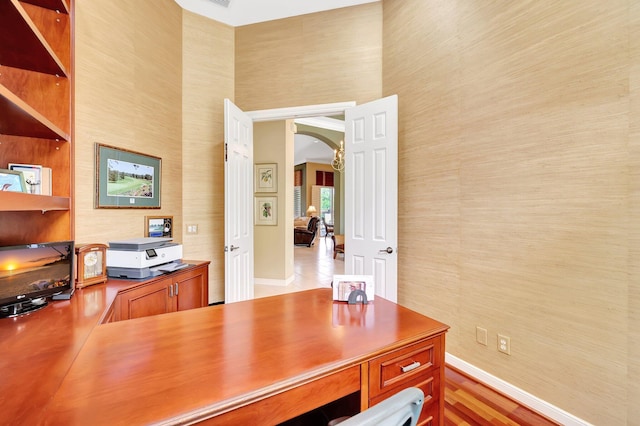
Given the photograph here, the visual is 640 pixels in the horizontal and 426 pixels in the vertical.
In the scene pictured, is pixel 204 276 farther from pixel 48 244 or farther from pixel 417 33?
pixel 417 33

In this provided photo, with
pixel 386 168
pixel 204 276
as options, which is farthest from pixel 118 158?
pixel 386 168

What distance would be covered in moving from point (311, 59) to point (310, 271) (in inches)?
150

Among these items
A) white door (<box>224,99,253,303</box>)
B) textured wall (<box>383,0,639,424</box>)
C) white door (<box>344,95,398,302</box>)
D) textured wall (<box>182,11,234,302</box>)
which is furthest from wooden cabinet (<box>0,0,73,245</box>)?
textured wall (<box>383,0,639,424</box>)

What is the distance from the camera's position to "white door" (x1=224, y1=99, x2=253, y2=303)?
2.76 m

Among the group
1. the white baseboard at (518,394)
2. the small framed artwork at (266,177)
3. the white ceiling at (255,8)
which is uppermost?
the white ceiling at (255,8)

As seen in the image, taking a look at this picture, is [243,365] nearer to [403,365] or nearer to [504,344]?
[403,365]

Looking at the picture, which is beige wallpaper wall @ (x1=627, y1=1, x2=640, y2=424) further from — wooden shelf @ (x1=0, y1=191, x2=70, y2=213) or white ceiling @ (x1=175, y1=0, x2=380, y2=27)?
wooden shelf @ (x1=0, y1=191, x2=70, y2=213)

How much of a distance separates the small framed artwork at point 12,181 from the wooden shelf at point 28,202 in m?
0.12

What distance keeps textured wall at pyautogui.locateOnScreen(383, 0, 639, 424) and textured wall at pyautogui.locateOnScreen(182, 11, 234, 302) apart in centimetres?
218

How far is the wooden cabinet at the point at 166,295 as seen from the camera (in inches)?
66.9

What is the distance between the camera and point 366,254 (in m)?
2.75

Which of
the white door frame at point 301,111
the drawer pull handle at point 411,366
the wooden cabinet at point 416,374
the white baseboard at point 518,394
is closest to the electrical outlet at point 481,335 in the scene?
the white baseboard at point 518,394

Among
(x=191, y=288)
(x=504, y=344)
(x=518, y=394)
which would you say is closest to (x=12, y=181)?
(x=191, y=288)

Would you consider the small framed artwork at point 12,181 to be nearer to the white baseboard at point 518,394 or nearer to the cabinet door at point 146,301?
the cabinet door at point 146,301
